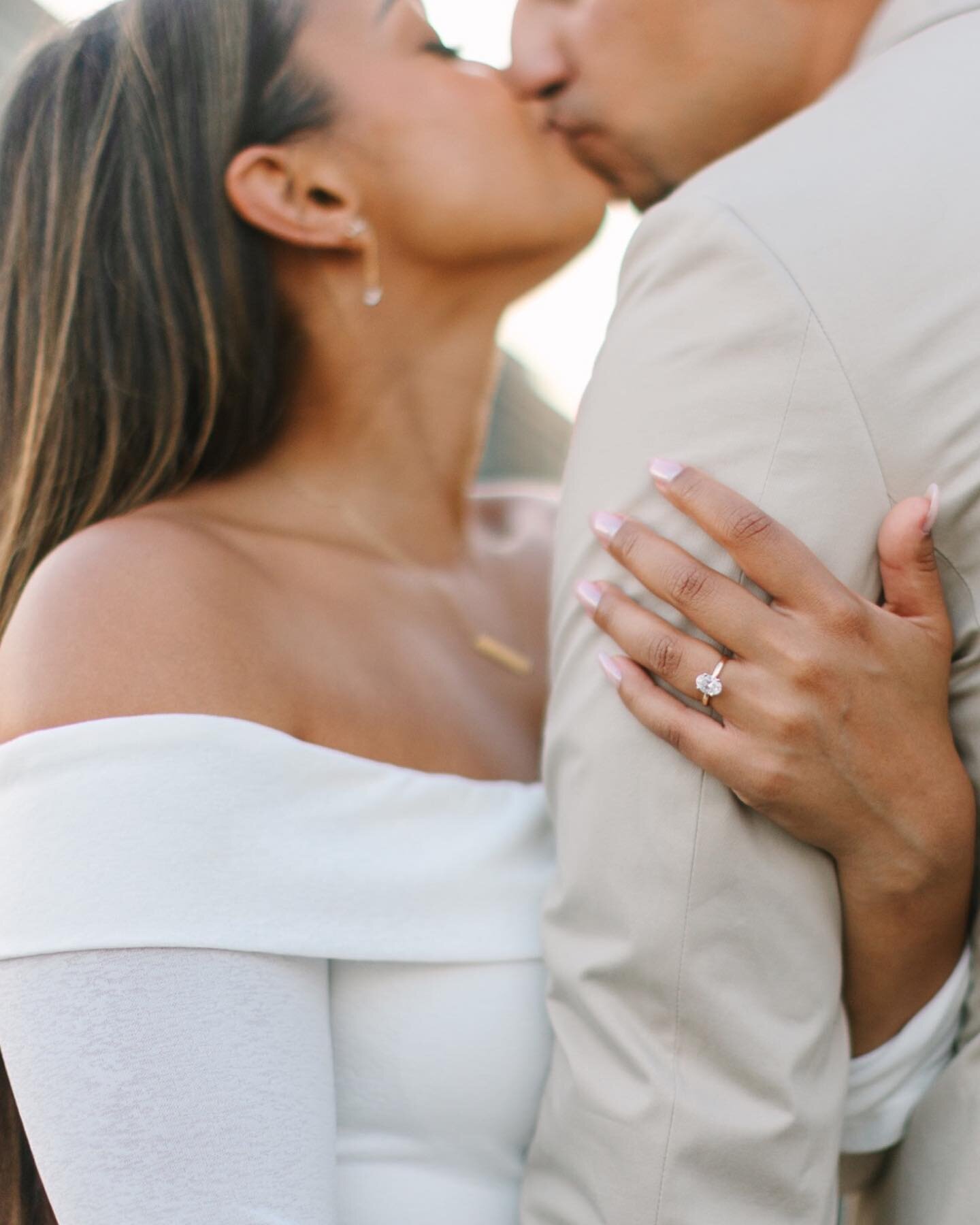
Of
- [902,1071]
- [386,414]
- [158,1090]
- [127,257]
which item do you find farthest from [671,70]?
[158,1090]

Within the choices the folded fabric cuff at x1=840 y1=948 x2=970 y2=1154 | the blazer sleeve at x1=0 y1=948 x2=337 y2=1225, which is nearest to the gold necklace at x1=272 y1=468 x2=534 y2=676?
the blazer sleeve at x1=0 y1=948 x2=337 y2=1225

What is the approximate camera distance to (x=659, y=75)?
1.73 metres

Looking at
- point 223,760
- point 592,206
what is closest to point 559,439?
point 592,206

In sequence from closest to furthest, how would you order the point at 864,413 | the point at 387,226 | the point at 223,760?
the point at 864,413, the point at 223,760, the point at 387,226

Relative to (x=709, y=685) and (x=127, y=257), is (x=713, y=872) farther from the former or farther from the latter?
(x=127, y=257)

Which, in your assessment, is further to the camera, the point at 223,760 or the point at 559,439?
the point at 559,439

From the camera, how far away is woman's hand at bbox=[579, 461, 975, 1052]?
109 cm

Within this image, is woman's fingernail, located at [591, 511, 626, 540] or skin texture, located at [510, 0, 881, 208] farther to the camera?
skin texture, located at [510, 0, 881, 208]

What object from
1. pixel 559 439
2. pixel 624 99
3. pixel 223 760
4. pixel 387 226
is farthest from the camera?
pixel 559 439

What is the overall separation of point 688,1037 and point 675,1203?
0.15 m

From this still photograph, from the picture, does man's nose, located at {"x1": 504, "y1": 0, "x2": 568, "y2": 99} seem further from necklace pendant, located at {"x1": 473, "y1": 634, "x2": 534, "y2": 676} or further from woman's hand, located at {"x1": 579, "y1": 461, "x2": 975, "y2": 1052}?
woman's hand, located at {"x1": 579, "y1": 461, "x2": 975, "y2": 1052}

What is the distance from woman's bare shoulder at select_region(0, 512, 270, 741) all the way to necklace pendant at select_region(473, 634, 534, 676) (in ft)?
1.75

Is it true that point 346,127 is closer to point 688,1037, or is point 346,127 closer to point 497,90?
point 497,90

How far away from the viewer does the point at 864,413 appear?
1.06 m
